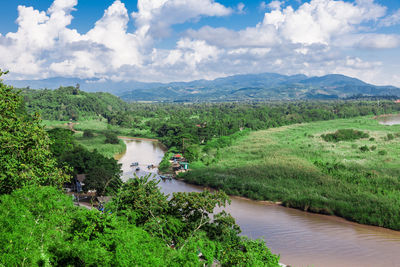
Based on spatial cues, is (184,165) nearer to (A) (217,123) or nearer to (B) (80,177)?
(B) (80,177)

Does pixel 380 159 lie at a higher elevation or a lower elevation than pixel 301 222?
higher

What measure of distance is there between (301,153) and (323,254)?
2670 centimetres

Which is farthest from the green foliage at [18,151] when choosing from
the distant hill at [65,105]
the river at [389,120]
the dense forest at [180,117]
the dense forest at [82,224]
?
the distant hill at [65,105]

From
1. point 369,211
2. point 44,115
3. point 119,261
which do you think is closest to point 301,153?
point 369,211

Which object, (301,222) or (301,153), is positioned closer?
(301,222)

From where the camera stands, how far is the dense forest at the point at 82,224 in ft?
28.1

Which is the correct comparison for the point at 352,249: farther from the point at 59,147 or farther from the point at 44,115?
the point at 44,115

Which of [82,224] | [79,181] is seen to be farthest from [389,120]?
[82,224]

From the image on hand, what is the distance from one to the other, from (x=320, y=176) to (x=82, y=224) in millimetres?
28489

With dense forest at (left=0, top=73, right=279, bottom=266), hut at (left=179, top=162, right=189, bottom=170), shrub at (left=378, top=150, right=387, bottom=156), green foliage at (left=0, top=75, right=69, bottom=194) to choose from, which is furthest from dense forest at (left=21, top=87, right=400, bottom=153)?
green foliage at (left=0, top=75, right=69, bottom=194)

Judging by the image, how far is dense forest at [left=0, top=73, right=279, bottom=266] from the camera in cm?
855

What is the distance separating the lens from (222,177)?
36156 mm

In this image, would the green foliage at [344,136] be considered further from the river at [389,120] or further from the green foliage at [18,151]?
the green foliage at [18,151]

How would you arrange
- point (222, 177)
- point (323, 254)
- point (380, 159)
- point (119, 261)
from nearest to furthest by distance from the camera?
point (119, 261) → point (323, 254) → point (222, 177) → point (380, 159)
